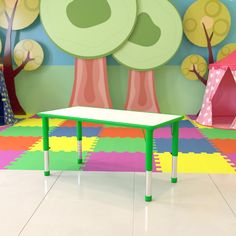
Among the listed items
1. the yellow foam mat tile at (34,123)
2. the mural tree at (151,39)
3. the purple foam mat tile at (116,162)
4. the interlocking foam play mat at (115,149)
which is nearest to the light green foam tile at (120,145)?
the interlocking foam play mat at (115,149)

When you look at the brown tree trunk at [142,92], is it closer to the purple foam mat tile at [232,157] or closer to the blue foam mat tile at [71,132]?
the blue foam mat tile at [71,132]

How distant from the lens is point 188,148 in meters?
3.23

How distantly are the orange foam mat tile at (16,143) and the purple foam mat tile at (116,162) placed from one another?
712mm

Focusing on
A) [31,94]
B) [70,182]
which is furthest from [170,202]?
[31,94]

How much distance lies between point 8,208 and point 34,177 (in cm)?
50

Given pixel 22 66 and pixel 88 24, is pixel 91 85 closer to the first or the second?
pixel 88 24

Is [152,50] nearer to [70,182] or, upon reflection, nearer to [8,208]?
[70,182]

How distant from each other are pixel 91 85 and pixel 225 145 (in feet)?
7.01

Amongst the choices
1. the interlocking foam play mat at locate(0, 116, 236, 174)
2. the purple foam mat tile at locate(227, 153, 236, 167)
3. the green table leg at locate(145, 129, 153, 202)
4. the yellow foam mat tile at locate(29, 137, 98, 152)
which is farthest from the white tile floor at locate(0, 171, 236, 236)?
the yellow foam mat tile at locate(29, 137, 98, 152)

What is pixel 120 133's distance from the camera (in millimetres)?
3848

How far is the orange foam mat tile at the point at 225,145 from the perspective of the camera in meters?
3.17

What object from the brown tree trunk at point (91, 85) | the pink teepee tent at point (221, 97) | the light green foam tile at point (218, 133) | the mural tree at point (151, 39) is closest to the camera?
the light green foam tile at point (218, 133)

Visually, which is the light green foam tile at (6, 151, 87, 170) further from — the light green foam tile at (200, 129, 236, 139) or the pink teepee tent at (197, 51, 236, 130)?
the pink teepee tent at (197, 51, 236, 130)

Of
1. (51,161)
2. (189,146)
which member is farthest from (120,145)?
(51,161)
